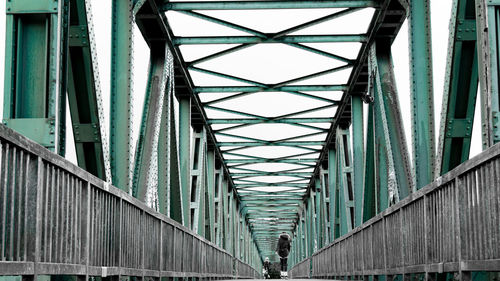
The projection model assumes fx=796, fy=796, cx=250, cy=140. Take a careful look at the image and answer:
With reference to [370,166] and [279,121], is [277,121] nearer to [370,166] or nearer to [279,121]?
[279,121]

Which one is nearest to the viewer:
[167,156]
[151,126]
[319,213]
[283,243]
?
[151,126]

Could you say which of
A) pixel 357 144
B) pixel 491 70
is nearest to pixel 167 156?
pixel 357 144

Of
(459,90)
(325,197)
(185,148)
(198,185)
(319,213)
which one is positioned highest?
(185,148)

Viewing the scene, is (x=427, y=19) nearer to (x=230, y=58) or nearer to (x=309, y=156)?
(x=230, y=58)

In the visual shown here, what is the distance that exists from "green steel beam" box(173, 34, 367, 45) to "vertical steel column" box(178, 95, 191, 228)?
5.30 metres

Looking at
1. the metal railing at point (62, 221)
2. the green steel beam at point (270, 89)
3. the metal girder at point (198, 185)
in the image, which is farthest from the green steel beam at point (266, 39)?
the metal railing at point (62, 221)

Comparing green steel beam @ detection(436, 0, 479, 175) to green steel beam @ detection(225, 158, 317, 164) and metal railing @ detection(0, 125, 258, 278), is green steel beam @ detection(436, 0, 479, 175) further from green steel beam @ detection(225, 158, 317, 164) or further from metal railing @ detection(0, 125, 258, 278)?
green steel beam @ detection(225, 158, 317, 164)

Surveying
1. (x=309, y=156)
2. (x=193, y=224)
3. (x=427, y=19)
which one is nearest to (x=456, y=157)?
(x=427, y=19)

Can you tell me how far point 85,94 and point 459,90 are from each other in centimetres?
549

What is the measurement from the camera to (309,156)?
3819 centimetres

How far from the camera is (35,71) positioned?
367 inches

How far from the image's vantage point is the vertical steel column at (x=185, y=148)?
25.4 meters

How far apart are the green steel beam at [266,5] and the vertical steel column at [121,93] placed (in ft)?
9.90

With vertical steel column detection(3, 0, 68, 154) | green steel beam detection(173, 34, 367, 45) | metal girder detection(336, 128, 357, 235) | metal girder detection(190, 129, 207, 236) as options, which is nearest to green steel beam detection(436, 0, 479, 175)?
vertical steel column detection(3, 0, 68, 154)
